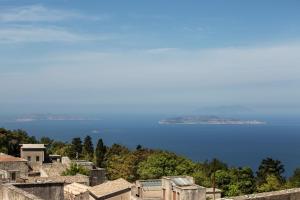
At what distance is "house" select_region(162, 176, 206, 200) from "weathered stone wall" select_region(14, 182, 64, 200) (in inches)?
502

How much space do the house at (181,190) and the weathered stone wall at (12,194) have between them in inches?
573

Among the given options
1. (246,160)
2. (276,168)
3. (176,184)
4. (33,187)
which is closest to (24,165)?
(176,184)

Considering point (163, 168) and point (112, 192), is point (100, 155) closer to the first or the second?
point (163, 168)

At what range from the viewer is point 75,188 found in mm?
32812

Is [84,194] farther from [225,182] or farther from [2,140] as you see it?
[2,140]

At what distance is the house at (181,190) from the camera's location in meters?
27.0

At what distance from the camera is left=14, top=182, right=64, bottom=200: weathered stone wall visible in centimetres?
1455

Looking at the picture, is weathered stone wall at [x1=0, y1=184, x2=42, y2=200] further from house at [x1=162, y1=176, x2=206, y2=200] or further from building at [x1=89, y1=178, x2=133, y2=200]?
building at [x1=89, y1=178, x2=133, y2=200]

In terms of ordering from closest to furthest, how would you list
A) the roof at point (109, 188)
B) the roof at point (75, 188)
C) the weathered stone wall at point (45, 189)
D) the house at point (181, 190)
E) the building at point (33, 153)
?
the weathered stone wall at point (45, 189) → the house at point (181, 190) → the roof at point (109, 188) → the roof at point (75, 188) → the building at point (33, 153)

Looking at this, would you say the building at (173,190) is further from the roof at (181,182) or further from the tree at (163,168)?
the tree at (163,168)

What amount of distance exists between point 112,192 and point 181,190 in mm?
5005

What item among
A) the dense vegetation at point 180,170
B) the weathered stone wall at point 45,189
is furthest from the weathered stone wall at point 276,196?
the dense vegetation at point 180,170

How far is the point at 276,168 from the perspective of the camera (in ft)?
202

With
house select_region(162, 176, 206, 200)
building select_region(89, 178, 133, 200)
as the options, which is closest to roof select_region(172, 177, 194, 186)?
house select_region(162, 176, 206, 200)
